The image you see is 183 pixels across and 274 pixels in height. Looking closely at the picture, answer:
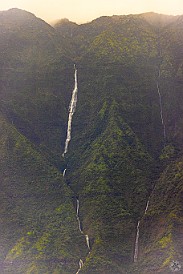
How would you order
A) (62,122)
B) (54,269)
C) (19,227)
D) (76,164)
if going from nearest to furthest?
1. (54,269)
2. (19,227)
3. (76,164)
4. (62,122)

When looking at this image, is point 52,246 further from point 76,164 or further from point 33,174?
point 76,164

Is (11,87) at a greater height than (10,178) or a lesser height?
greater

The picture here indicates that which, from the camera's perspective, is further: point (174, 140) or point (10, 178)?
point (174, 140)

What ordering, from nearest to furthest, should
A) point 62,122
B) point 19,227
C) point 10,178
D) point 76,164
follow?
1. point 19,227
2. point 10,178
3. point 76,164
4. point 62,122

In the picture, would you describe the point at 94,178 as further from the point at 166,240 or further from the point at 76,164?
the point at 166,240

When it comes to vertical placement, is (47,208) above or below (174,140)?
below

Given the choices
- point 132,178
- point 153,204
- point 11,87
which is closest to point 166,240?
point 153,204

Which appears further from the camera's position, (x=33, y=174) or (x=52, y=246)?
(x=33, y=174)

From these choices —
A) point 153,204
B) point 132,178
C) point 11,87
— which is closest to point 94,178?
point 132,178

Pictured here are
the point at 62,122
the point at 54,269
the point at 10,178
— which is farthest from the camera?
the point at 62,122
